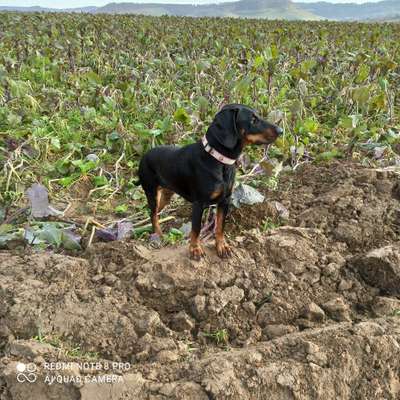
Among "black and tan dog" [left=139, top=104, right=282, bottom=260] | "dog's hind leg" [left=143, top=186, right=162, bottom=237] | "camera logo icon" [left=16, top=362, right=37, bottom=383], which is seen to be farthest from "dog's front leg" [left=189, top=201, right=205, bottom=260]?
"camera logo icon" [left=16, top=362, right=37, bottom=383]

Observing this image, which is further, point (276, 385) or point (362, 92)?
point (362, 92)

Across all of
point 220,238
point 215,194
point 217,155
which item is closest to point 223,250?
point 220,238

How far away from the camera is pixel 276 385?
6.59 ft

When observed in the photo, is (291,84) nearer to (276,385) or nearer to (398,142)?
(398,142)

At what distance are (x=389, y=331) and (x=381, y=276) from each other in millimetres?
537

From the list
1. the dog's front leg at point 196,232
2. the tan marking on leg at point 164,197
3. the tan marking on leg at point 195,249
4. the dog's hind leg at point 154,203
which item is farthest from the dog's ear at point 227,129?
the tan marking on leg at point 164,197

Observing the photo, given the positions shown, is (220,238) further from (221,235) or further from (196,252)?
(196,252)

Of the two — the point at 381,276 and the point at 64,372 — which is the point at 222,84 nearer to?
the point at 381,276

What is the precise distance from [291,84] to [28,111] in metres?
4.13

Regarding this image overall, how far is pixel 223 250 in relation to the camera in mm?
2873

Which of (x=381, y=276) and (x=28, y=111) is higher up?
(x=28, y=111)

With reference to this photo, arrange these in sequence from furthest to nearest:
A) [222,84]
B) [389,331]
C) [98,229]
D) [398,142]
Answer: [222,84], [398,142], [98,229], [389,331]

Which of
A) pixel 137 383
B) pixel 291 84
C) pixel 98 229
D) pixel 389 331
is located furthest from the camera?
pixel 291 84

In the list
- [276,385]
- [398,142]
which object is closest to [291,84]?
[398,142]
